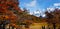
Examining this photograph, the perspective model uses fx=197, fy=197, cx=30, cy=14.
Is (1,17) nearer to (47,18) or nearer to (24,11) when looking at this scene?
(24,11)

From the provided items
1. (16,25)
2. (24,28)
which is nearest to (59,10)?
(24,28)

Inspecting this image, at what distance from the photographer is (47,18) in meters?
31.5

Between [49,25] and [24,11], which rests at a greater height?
[24,11]

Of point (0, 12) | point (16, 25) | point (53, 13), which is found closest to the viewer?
point (0, 12)

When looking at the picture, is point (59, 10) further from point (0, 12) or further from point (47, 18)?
point (0, 12)

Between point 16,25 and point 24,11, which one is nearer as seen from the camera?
point 16,25

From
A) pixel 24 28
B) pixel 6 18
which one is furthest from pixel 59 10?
pixel 6 18

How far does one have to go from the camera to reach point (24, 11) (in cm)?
2253

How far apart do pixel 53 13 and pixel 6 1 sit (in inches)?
535

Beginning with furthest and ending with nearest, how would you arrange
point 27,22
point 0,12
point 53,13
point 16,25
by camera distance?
point 53,13 < point 27,22 < point 16,25 < point 0,12

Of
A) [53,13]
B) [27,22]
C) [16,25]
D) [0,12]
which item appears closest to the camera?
[0,12]

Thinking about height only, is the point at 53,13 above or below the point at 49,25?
above

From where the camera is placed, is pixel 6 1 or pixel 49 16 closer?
pixel 6 1

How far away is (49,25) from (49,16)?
1448 mm
